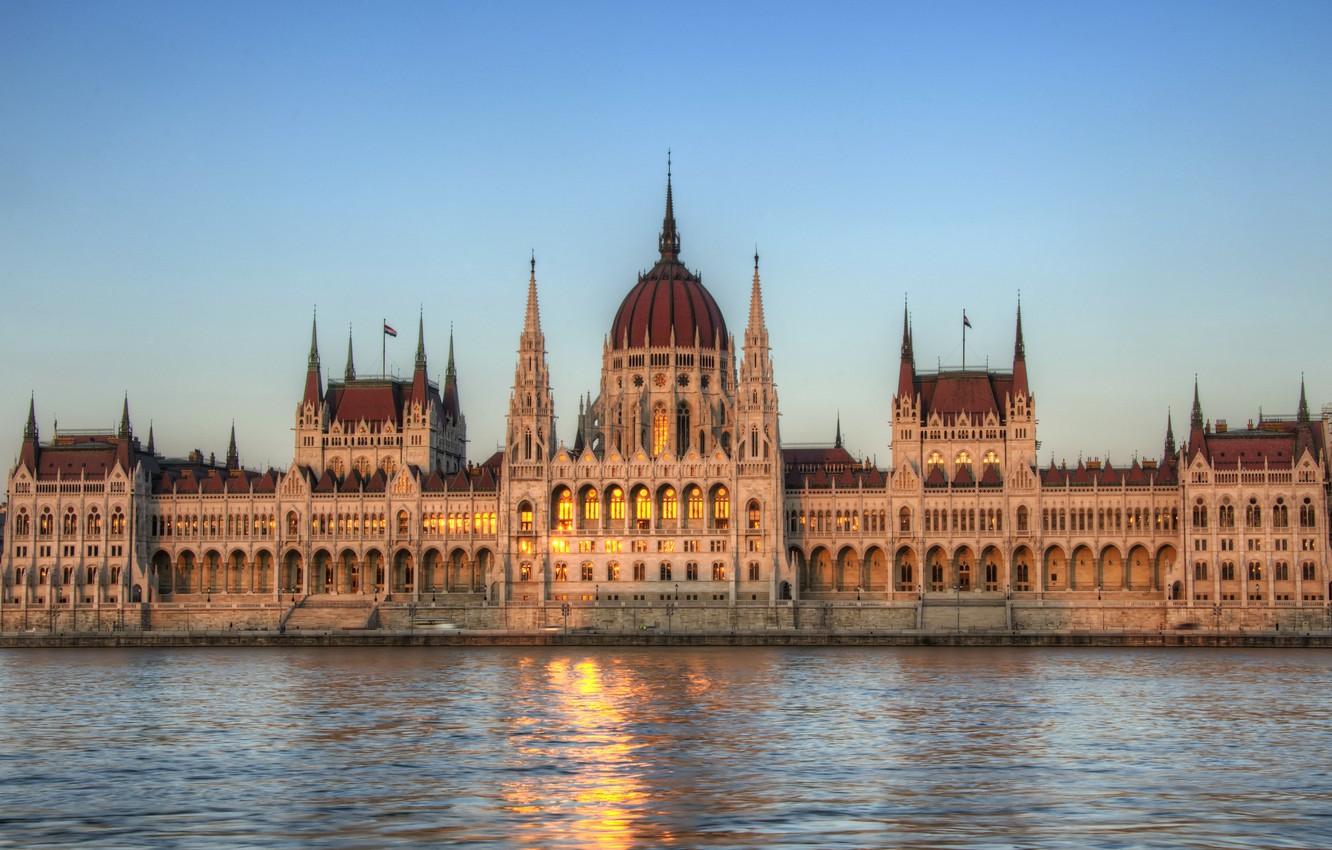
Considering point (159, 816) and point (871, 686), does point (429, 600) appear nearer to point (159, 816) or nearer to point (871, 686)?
point (871, 686)

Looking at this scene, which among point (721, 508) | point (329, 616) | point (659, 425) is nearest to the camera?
point (329, 616)

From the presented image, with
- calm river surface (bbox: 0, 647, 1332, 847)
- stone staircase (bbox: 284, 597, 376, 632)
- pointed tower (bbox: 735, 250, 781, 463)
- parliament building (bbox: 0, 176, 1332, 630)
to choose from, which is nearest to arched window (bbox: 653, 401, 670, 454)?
parliament building (bbox: 0, 176, 1332, 630)

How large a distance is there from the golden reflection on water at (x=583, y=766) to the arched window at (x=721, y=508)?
43.7 m

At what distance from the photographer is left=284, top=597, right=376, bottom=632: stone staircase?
118 meters

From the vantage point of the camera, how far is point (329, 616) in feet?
394

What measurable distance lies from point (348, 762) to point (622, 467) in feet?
243

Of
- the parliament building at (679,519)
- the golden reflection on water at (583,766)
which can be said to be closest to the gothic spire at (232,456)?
the parliament building at (679,519)

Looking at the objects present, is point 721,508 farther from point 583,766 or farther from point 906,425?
point 583,766

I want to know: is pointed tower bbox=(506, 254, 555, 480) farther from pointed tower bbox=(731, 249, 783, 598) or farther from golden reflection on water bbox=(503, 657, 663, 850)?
golden reflection on water bbox=(503, 657, 663, 850)

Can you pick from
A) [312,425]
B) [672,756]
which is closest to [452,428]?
[312,425]

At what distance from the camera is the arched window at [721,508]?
407 ft

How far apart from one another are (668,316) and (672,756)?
8472cm

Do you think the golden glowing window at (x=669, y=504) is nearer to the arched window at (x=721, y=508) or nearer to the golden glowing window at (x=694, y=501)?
the golden glowing window at (x=694, y=501)

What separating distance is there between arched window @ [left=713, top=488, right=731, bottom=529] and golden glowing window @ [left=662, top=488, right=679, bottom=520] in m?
2.70
